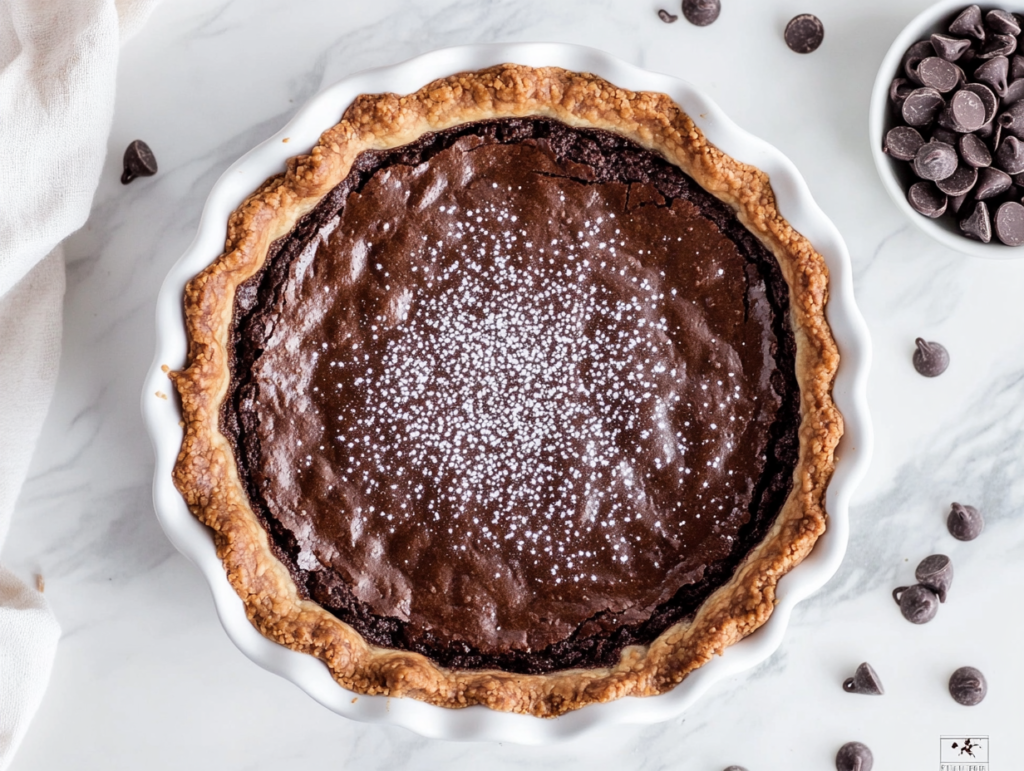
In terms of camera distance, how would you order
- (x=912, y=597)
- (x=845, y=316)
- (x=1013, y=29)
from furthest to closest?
(x=912, y=597) < (x=1013, y=29) < (x=845, y=316)

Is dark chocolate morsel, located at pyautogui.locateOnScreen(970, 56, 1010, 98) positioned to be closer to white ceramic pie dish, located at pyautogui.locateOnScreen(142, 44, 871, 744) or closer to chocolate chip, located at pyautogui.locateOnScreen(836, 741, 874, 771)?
white ceramic pie dish, located at pyautogui.locateOnScreen(142, 44, 871, 744)

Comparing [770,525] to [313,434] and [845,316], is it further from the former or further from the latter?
[313,434]

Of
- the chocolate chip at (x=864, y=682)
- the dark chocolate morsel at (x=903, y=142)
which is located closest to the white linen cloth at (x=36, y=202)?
the dark chocolate morsel at (x=903, y=142)

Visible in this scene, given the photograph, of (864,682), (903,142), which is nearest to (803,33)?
(903,142)

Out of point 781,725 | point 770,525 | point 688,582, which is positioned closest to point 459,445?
point 688,582

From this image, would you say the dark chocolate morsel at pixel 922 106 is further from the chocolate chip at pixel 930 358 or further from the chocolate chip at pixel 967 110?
the chocolate chip at pixel 930 358

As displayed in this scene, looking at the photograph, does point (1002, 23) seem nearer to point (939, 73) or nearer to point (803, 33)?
point (939, 73)
